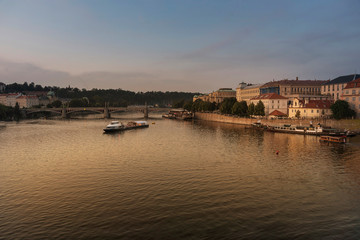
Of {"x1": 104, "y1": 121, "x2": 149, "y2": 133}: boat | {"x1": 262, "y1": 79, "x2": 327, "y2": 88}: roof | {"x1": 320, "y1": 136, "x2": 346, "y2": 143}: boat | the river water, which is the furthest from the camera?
{"x1": 262, "y1": 79, "x2": 327, "y2": 88}: roof

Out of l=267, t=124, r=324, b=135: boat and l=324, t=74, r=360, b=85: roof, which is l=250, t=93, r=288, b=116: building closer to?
l=324, t=74, r=360, b=85: roof

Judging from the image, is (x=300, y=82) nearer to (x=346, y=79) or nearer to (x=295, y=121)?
(x=346, y=79)

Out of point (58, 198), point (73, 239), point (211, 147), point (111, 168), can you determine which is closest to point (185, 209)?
point (73, 239)

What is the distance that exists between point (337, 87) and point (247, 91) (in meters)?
74.9

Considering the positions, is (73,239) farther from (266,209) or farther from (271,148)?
(271,148)

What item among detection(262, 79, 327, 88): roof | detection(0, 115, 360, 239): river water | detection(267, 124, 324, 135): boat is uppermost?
detection(262, 79, 327, 88): roof

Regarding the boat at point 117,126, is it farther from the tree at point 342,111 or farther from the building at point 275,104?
the tree at point 342,111

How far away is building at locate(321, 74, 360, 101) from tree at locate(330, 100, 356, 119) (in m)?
23.9

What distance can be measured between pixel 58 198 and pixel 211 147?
35.9 metres

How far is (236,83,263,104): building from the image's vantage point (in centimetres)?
16679

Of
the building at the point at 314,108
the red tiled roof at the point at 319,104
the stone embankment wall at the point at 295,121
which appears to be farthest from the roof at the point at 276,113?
the red tiled roof at the point at 319,104

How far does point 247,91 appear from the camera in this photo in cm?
18038

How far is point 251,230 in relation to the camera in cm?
2075

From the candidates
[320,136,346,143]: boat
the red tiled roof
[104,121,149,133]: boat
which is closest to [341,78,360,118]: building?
the red tiled roof
